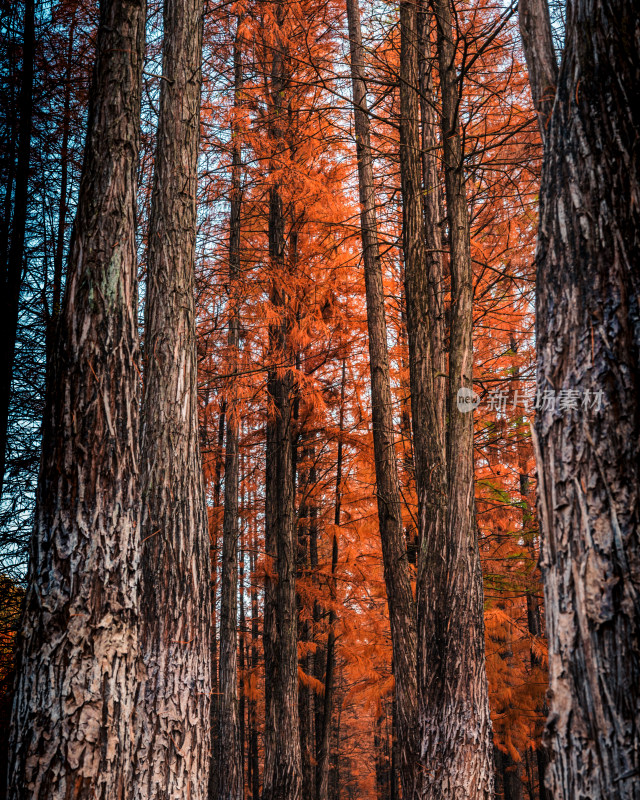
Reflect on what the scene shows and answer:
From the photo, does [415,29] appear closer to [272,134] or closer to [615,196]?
[272,134]

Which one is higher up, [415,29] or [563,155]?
[415,29]

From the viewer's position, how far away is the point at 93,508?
322 cm

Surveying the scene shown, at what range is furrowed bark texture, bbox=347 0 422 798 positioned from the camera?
20.6ft

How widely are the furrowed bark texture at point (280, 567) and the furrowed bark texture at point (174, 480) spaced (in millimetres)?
3651

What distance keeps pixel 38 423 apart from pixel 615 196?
7.61 m

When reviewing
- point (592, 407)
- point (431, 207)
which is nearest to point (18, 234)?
point (431, 207)

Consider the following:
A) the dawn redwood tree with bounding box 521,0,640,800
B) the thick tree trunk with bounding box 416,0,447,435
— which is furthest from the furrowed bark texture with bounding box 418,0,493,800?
the dawn redwood tree with bounding box 521,0,640,800

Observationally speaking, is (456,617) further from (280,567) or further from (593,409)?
(280,567)

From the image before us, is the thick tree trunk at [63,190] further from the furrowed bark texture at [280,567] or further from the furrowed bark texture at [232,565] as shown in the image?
the furrowed bark texture at [280,567]

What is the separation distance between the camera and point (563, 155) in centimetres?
239

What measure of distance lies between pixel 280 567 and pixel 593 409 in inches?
318

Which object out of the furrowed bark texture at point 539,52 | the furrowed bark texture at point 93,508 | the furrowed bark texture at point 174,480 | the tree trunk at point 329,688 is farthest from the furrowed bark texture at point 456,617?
the tree trunk at point 329,688

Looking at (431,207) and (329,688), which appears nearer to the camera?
(431,207)

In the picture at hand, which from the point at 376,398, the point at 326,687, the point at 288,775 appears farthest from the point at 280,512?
the point at 326,687
